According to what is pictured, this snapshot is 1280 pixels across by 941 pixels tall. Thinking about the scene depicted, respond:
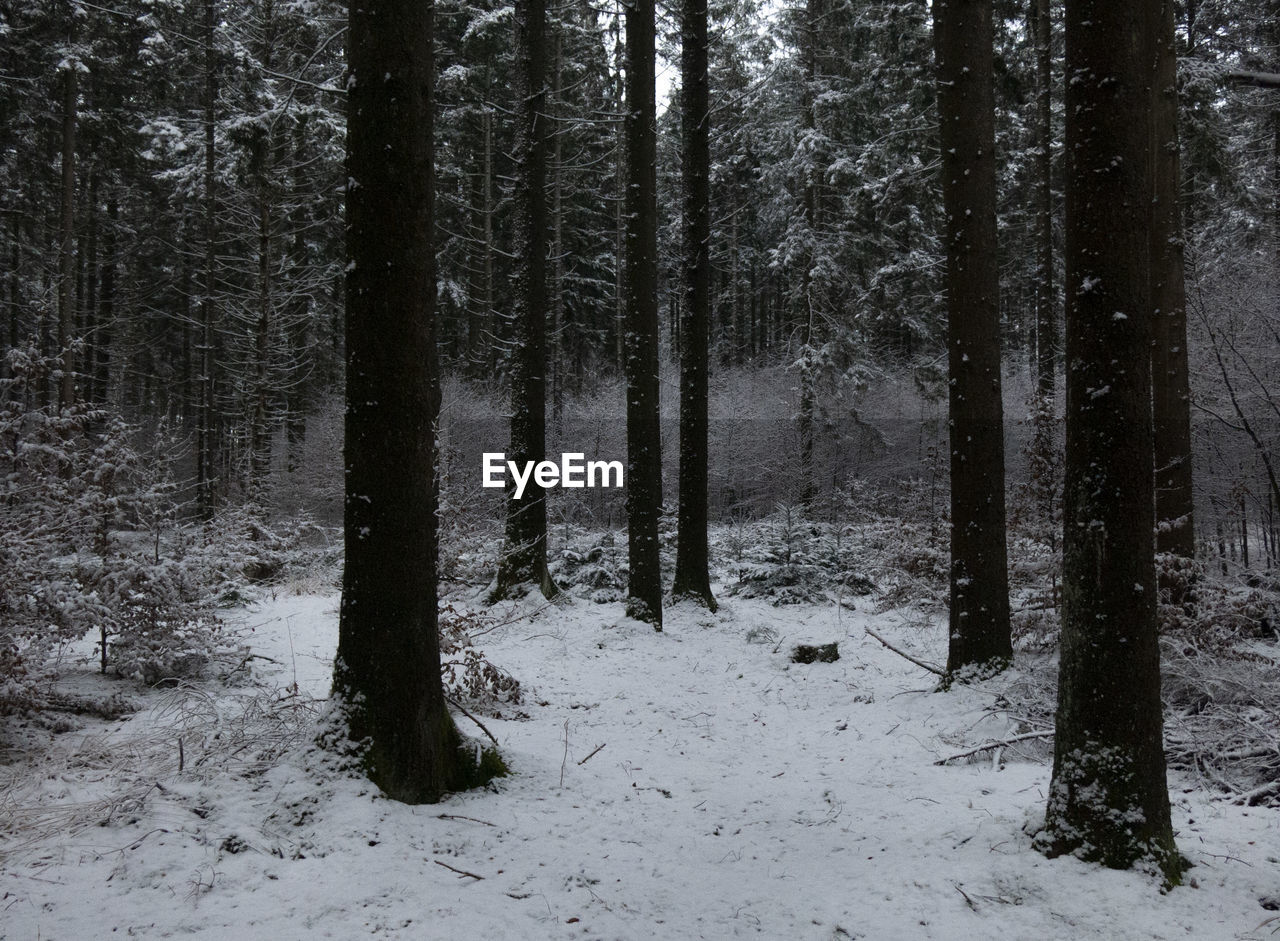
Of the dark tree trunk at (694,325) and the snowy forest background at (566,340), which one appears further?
the dark tree trunk at (694,325)

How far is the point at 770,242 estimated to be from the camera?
33.3 metres

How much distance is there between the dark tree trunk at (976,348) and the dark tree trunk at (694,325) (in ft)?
15.2

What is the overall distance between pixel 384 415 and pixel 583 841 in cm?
258

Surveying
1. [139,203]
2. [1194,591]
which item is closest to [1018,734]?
[1194,591]

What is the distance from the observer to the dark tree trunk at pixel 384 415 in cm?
424

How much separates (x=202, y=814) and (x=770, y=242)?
32.6m

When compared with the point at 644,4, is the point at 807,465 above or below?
below

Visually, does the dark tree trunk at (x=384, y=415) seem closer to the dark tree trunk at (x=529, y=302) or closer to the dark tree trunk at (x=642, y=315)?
the dark tree trunk at (x=642, y=315)

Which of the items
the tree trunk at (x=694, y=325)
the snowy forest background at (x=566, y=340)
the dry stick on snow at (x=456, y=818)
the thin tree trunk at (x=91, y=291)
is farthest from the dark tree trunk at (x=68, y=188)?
the dry stick on snow at (x=456, y=818)

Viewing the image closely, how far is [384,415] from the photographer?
4.25 m

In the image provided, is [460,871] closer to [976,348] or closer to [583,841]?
[583,841]

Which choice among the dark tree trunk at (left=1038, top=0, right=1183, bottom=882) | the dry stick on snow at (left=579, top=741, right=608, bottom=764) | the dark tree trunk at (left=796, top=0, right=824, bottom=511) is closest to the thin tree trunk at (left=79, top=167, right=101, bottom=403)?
the dark tree trunk at (left=796, top=0, right=824, bottom=511)

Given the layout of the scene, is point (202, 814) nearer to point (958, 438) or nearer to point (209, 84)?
point (958, 438)

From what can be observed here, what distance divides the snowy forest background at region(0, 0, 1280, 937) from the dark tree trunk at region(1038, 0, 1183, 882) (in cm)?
137
